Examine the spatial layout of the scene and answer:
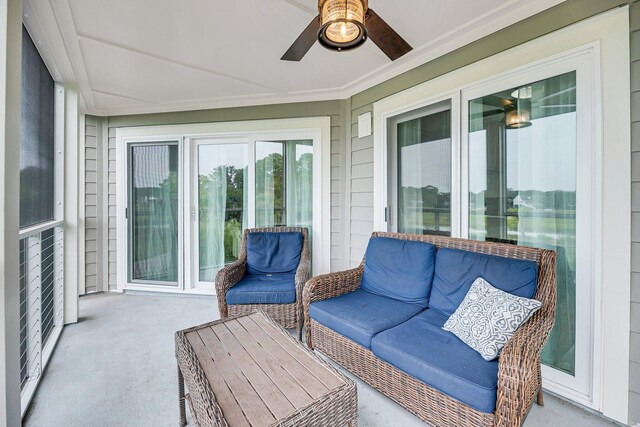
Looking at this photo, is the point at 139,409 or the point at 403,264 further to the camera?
the point at 403,264

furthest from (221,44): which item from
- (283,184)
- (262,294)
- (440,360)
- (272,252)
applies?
(440,360)

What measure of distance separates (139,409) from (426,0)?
3.14 m

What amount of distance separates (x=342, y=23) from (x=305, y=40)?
315 millimetres

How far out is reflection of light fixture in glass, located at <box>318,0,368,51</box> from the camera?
1251 mm

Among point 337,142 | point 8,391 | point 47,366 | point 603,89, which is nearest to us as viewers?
point 8,391

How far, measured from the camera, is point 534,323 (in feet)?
4.91

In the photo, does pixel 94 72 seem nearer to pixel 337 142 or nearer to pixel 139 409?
pixel 337 142

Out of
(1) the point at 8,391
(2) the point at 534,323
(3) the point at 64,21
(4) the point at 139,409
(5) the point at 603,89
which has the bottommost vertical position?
(4) the point at 139,409

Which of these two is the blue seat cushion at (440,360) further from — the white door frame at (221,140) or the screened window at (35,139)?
the screened window at (35,139)

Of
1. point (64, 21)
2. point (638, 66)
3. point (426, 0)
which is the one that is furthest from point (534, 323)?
point (64, 21)

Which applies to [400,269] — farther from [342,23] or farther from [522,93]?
[342,23]

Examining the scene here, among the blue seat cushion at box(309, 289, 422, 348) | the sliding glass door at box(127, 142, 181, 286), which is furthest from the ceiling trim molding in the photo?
the blue seat cushion at box(309, 289, 422, 348)

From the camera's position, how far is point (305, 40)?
158 centimetres

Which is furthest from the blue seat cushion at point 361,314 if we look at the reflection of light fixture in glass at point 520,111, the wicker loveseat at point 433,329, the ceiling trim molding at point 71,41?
the ceiling trim molding at point 71,41
